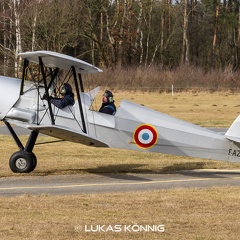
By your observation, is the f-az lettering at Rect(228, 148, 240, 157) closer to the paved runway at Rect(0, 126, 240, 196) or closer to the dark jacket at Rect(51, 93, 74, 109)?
the paved runway at Rect(0, 126, 240, 196)

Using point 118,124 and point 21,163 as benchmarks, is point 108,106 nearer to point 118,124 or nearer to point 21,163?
point 118,124

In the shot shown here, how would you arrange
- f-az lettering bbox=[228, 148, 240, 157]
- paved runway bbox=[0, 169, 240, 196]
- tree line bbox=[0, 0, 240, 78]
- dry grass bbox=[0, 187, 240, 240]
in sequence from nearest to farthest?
1. dry grass bbox=[0, 187, 240, 240]
2. paved runway bbox=[0, 169, 240, 196]
3. f-az lettering bbox=[228, 148, 240, 157]
4. tree line bbox=[0, 0, 240, 78]

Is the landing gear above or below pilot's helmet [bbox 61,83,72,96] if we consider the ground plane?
below

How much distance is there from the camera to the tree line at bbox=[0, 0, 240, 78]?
45.8m

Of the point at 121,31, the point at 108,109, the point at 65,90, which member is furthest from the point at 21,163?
the point at 121,31

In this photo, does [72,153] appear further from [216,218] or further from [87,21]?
[87,21]

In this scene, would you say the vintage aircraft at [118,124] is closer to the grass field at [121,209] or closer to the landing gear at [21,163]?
the landing gear at [21,163]

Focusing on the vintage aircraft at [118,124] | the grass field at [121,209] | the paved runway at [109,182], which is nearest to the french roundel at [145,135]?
the vintage aircraft at [118,124]

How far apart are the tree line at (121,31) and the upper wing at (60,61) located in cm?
2662

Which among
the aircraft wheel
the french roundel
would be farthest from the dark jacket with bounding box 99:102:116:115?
the aircraft wheel

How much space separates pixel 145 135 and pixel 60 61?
2128mm

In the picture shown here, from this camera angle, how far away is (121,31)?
56469 millimetres

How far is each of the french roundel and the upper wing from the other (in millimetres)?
1372

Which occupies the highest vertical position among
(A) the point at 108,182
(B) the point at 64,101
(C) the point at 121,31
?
(C) the point at 121,31
